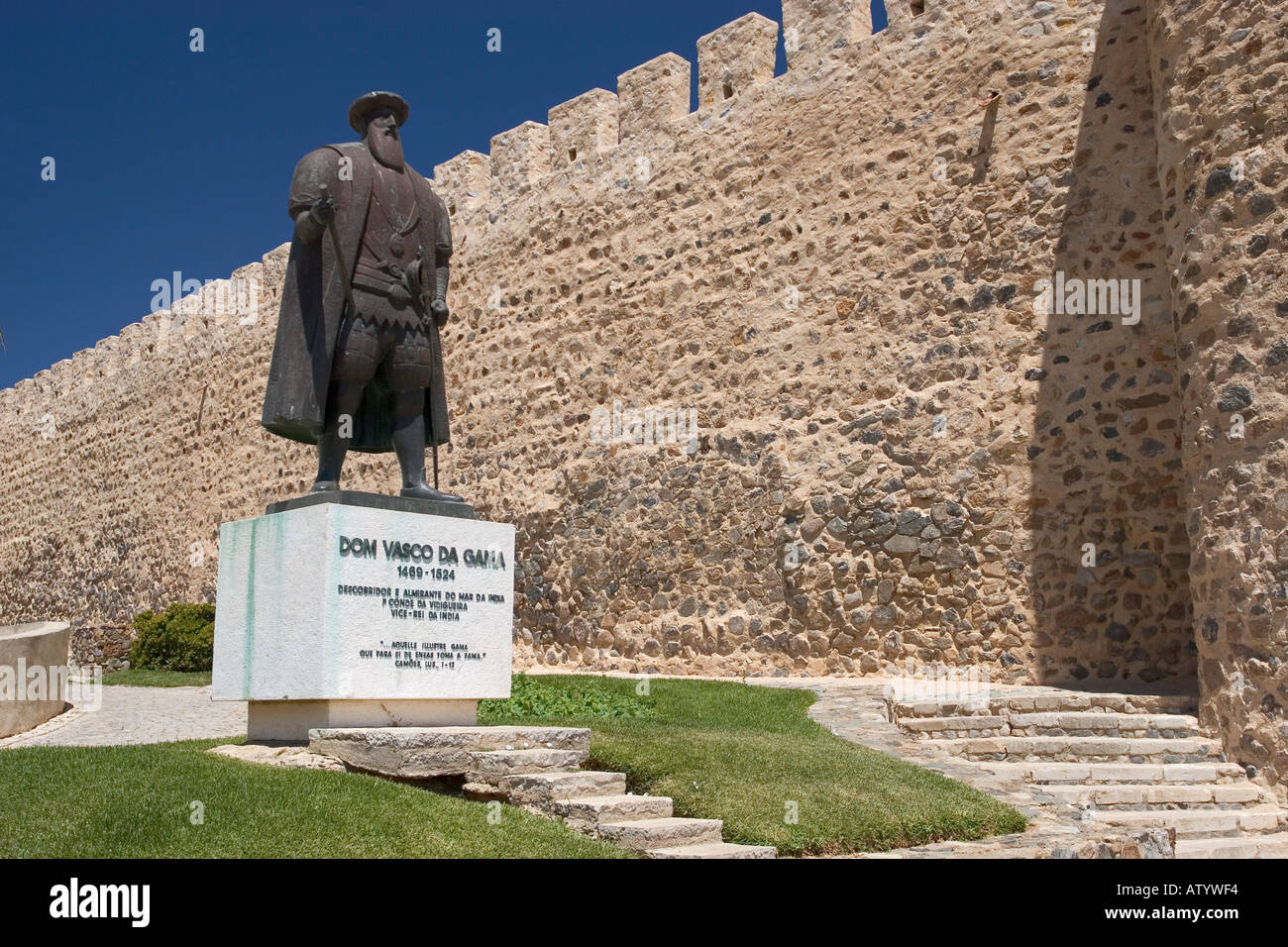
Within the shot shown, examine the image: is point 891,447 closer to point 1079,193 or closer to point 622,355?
point 1079,193

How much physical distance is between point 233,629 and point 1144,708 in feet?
19.3

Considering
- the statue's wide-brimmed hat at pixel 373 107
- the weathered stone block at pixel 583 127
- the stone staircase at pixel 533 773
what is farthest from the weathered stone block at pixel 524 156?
the stone staircase at pixel 533 773

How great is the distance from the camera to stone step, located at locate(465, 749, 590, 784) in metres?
5.86

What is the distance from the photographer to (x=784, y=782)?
609 centimetres

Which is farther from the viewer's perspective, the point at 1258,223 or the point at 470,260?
the point at 470,260

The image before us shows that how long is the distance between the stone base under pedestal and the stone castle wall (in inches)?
189

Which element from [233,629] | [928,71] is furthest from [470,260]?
[233,629]

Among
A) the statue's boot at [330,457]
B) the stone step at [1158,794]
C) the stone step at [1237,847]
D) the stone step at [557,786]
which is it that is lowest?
the stone step at [1237,847]

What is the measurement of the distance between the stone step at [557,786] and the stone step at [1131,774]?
104 inches

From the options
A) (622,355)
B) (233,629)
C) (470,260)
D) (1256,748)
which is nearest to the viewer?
(233,629)

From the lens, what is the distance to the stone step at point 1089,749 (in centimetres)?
765

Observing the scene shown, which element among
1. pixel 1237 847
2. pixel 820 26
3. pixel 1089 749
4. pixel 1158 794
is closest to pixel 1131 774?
pixel 1158 794

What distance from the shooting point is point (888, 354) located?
1126 cm

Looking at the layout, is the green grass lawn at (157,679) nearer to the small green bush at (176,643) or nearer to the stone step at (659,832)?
the small green bush at (176,643)
